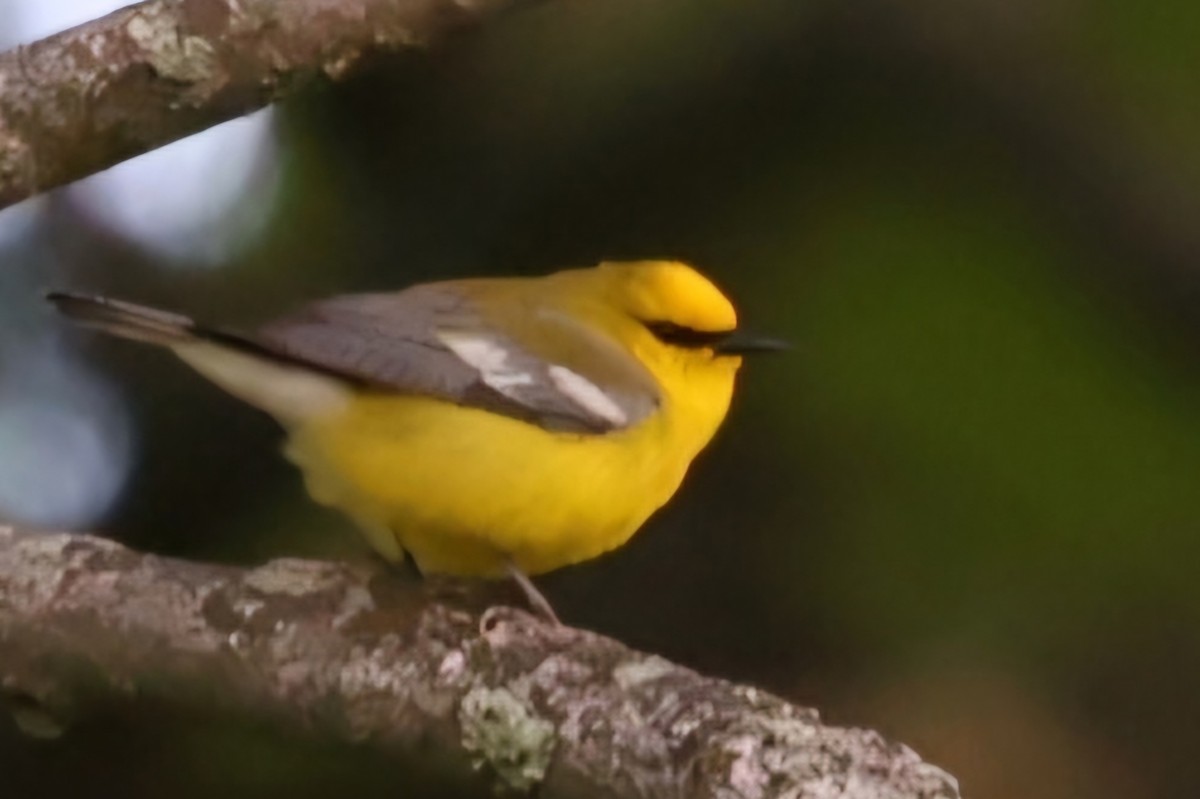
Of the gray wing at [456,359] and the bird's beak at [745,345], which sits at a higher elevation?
the bird's beak at [745,345]

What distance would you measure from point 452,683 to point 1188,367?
5.41 ft

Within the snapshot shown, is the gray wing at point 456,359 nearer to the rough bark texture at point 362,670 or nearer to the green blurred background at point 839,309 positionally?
the rough bark texture at point 362,670

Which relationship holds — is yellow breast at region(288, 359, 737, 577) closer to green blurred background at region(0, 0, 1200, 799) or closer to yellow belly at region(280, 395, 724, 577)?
yellow belly at region(280, 395, 724, 577)

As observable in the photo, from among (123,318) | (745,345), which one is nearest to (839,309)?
(745,345)

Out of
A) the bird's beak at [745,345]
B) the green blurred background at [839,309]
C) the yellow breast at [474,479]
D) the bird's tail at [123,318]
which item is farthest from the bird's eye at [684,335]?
the green blurred background at [839,309]

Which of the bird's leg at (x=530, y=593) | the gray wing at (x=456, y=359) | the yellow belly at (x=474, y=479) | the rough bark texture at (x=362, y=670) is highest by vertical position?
the gray wing at (x=456, y=359)

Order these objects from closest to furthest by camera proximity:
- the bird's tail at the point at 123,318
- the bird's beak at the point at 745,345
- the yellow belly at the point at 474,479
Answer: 1. the bird's tail at the point at 123,318
2. the yellow belly at the point at 474,479
3. the bird's beak at the point at 745,345

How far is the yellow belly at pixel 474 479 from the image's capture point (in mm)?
1431

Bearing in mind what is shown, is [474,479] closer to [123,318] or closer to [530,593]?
[530,593]

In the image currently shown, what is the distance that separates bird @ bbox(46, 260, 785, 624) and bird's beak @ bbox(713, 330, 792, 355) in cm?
8

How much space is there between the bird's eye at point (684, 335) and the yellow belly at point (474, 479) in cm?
20

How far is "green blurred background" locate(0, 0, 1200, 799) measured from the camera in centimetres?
235

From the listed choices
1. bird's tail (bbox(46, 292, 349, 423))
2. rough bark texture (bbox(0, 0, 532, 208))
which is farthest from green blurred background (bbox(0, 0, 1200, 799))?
rough bark texture (bbox(0, 0, 532, 208))

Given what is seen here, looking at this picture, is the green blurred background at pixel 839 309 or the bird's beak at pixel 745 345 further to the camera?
the green blurred background at pixel 839 309
